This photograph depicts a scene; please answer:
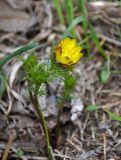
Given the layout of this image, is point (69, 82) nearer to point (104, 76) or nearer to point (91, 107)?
point (91, 107)

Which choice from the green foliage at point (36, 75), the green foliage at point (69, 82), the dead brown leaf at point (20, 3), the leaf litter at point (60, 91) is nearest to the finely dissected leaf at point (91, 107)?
the leaf litter at point (60, 91)

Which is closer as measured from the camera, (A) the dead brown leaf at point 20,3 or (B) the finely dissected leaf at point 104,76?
(B) the finely dissected leaf at point 104,76

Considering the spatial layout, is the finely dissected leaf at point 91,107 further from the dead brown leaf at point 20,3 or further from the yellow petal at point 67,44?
the dead brown leaf at point 20,3

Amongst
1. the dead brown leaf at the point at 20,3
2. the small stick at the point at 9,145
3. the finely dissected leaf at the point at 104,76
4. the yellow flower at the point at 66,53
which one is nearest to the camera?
the yellow flower at the point at 66,53

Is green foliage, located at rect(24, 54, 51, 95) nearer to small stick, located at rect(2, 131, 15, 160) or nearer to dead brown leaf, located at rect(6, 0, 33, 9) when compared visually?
small stick, located at rect(2, 131, 15, 160)

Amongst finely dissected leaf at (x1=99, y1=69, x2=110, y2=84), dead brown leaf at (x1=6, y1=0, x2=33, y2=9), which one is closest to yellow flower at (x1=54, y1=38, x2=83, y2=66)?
finely dissected leaf at (x1=99, y1=69, x2=110, y2=84)

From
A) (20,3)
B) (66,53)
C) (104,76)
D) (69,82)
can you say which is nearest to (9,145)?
(69,82)

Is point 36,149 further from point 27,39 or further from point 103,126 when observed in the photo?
point 27,39

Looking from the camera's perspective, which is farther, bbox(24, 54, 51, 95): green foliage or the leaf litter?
the leaf litter

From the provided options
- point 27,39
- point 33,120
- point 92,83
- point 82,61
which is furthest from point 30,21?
point 33,120

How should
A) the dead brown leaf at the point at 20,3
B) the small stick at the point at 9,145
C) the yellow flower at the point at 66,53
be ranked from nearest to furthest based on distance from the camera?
the yellow flower at the point at 66,53, the small stick at the point at 9,145, the dead brown leaf at the point at 20,3
